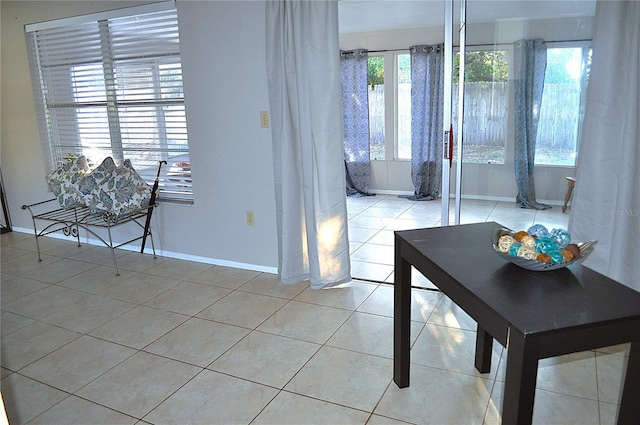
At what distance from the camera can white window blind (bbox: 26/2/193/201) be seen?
3.72 meters

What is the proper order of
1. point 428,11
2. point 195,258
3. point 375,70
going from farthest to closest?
point 375,70 → point 428,11 → point 195,258

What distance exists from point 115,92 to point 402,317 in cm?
329

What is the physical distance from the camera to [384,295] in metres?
3.13

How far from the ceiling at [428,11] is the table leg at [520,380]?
2.08m

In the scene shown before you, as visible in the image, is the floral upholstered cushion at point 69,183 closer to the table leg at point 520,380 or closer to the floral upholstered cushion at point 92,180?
the floral upholstered cushion at point 92,180

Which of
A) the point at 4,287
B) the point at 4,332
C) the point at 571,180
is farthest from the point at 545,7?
the point at 4,287

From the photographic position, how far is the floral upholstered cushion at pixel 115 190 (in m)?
3.66

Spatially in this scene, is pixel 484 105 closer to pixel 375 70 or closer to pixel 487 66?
pixel 487 66

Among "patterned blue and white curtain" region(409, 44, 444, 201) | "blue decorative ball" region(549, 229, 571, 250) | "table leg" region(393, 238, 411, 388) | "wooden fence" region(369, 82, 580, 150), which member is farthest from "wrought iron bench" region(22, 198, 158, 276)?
"patterned blue and white curtain" region(409, 44, 444, 201)

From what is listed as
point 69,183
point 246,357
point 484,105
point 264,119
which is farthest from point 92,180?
point 484,105

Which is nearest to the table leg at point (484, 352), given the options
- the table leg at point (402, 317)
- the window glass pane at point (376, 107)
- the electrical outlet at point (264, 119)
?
the table leg at point (402, 317)

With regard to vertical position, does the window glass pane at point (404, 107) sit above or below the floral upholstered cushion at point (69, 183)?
above

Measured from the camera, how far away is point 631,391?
1.40m

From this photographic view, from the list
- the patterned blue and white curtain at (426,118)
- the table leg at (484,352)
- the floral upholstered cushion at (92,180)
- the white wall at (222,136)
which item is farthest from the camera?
the patterned blue and white curtain at (426,118)
